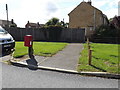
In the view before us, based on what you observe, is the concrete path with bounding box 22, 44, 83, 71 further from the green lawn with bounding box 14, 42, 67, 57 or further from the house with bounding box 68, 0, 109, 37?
the house with bounding box 68, 0, 109, 37

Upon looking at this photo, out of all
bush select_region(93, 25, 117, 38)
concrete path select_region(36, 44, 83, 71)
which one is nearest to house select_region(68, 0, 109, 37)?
bush select_region(93, 25, 117, 38)

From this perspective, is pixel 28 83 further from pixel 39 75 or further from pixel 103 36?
pixel 103 36

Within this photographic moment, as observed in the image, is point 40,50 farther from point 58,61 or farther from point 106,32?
point 106,32

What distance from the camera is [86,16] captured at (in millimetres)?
30109

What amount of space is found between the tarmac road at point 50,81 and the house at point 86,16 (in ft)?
80.1

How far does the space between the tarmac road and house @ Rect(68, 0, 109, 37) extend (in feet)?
80.1

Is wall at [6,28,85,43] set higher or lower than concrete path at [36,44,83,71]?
higher

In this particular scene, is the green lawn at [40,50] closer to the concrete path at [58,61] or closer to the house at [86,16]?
the concrete path at [58,61]

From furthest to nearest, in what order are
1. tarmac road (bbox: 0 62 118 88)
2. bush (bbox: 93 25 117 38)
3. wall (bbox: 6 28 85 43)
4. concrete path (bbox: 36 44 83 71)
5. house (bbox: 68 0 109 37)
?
house (bbox: 68 0 109 37), wall (bbox: 6 28 85 43), bush (bbox: 93 25 117 38), concrete path (bbox: 36 44 83 71), tarmac road (bbox: 0 62 118 88)

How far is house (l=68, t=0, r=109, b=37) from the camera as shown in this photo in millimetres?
29506

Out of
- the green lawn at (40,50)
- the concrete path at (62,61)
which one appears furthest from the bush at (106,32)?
the concrete path at (62,61)

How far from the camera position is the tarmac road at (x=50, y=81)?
4.32 m

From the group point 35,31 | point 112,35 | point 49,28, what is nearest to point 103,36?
point 112,35

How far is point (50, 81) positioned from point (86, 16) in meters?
27.0
